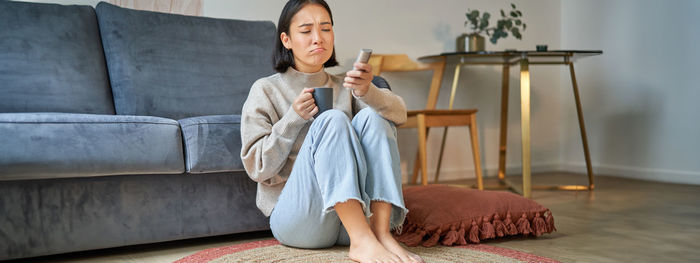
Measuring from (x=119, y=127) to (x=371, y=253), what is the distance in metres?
0.77

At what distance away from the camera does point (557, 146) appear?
412 cm

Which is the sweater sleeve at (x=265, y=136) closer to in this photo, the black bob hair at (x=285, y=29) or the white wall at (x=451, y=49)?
the black bob hair at (x=285, y=29)

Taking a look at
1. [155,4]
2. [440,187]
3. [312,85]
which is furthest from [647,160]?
[155,4]

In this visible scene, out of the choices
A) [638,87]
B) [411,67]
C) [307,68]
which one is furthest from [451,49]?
[307,68]

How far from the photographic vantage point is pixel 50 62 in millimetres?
1960

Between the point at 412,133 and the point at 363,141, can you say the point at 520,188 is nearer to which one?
the point at 412,133

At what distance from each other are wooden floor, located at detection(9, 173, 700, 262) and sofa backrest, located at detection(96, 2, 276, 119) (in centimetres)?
52

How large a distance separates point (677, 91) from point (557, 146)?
96cm

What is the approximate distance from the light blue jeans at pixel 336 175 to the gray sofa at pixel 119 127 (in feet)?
1.15

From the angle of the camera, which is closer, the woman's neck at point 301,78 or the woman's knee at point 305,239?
the woman's knee at point 305,239

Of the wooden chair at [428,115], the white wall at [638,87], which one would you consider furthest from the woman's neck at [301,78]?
the white wall at [638,87]

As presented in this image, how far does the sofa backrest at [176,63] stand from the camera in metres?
2.09

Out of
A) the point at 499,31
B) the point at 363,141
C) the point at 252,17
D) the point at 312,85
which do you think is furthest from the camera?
the point at 499,31

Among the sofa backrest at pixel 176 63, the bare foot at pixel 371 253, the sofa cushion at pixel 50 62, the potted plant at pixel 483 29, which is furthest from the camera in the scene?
the potted plant at pixel 483 29
